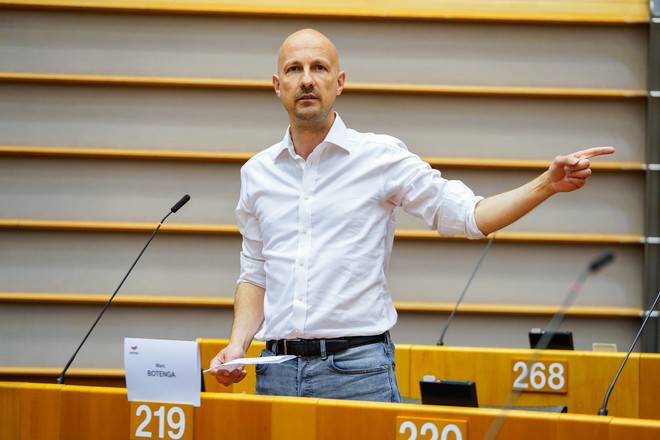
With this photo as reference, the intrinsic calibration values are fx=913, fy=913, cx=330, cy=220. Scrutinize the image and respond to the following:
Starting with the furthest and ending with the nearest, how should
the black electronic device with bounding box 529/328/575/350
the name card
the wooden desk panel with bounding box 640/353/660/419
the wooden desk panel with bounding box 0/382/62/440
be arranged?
the black electronic device with bounding box 529/328/575/350, the wooden desk panel with bounding box 640/353/660/419, the wooden desk panel with bounding box 0/382/62/440, the name card

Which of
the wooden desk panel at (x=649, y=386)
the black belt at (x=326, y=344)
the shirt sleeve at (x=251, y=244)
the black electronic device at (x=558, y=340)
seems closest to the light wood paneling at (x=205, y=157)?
the black electronic device at (x=558, y=340)

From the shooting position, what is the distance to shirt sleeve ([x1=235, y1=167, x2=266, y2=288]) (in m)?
2.33

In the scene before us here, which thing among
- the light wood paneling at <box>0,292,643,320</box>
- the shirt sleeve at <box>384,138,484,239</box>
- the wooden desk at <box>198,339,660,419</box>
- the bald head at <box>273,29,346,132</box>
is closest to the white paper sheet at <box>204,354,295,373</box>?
the shirt sleeve at <box>384,138,484,239</box>

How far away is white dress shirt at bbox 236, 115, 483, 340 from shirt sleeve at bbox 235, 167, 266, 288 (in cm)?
4

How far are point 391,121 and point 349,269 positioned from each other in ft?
9.12

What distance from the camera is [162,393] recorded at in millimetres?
1912

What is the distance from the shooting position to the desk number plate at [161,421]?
1.90m

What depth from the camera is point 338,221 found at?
7.02 feet

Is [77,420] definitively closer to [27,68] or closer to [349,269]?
[349,269]

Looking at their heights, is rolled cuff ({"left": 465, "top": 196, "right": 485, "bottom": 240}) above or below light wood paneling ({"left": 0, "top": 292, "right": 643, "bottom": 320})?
above

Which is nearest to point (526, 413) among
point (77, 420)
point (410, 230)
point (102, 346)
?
point (77, 420)

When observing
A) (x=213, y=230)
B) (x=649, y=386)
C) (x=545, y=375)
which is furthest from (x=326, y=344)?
(x=213, y=230)

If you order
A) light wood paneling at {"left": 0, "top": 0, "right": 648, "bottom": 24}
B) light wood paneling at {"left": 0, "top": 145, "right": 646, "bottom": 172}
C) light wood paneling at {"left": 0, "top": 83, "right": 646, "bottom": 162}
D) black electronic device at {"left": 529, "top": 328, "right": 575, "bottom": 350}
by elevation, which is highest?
light wood paneling at {"left": 0, "top": 0, "right": 648, "bottom": 24}

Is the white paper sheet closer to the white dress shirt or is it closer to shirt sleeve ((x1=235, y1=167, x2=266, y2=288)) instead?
the white dress shirt
